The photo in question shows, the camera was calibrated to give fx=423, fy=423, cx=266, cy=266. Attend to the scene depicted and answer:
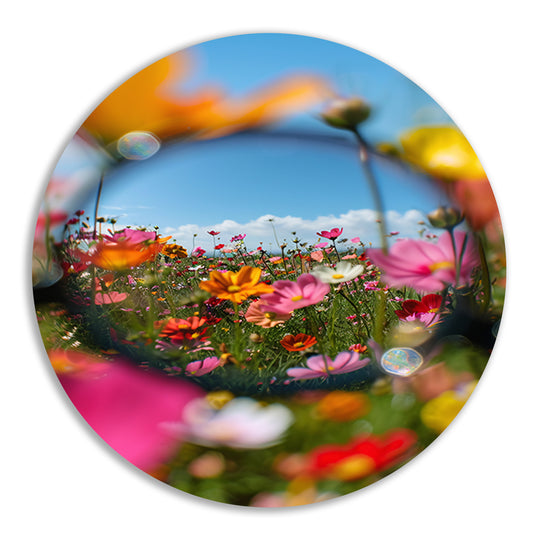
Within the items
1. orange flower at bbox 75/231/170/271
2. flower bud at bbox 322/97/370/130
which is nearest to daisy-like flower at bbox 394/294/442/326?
flower bud at bbox 322/97/370/130

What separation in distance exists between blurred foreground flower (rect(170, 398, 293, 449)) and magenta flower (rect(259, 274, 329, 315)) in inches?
7.2

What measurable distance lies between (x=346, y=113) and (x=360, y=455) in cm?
65

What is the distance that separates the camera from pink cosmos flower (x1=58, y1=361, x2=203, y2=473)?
786 mm

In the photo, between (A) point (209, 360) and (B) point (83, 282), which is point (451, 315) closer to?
(A) point (209, 360)

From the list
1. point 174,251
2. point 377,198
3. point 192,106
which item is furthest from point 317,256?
point 192,106

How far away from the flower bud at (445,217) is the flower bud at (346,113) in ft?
0.71

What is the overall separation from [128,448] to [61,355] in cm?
23

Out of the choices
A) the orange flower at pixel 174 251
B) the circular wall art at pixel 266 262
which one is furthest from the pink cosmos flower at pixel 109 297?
the orange flower at pixel 174 251

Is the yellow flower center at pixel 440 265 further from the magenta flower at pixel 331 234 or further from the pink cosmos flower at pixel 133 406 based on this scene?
the pink cosmos flower at pixel 133 406

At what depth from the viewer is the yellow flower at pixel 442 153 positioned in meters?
0.79

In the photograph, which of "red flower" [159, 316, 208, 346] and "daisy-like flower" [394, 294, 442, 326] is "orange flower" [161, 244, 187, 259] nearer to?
"red flower" [159, 316, 208, 346]

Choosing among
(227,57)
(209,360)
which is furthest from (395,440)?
(227,57)

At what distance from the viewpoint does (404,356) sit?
0.79m

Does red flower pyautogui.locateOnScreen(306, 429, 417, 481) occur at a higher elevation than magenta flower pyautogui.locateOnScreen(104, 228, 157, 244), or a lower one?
lower
